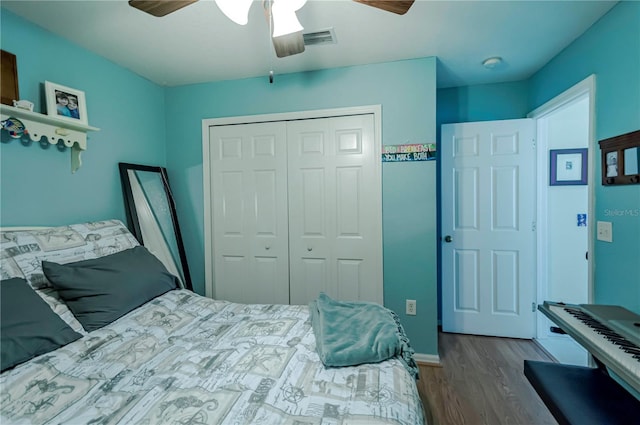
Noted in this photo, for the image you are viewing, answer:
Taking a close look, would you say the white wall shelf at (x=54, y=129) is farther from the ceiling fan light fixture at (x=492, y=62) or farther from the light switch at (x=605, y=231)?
the light switch at (x=605, y=231)

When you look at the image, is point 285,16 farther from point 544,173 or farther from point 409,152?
point 544,173

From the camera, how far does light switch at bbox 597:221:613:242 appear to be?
175 centimetres

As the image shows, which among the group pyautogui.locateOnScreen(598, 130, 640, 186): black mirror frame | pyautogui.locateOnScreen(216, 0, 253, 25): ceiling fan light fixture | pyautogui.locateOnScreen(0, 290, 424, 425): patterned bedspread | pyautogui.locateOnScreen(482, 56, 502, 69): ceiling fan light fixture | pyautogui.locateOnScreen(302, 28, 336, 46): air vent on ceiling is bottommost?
pyautogui.locateOnScreen(0, 290, 424, 425): patterned bedspread

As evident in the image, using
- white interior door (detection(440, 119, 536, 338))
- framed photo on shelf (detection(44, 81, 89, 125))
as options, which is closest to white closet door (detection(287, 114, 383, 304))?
white interior door (detection(440, 119, 536, 338))

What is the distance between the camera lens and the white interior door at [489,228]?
108 inches

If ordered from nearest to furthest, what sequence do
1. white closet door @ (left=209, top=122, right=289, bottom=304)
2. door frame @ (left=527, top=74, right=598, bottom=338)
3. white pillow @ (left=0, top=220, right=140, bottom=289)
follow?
1. white pillow @ (left=0, top=220, right=140, bottom=289)
2. door frame @ (left=527, top=74, right=598, bottom=338)
3. white closet door @ (left=209, top=122, right=289, bottom=304)

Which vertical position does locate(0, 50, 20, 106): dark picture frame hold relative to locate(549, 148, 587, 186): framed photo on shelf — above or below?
above

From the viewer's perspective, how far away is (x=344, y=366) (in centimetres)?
119

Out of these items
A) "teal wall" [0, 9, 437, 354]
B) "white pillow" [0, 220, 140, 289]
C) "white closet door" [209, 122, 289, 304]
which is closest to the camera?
"white pillow" [0, 220, 140, 289]

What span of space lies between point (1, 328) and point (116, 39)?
1.88 m

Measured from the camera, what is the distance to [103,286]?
156 cm

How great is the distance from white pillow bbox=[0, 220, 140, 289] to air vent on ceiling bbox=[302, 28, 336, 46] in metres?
1.89

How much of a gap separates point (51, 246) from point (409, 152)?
2468 mm

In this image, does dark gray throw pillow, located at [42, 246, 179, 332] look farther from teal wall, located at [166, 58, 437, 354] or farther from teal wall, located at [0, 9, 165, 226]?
teal wall, located at [166, 58, 437, 354]
